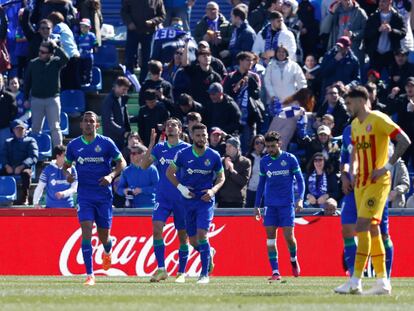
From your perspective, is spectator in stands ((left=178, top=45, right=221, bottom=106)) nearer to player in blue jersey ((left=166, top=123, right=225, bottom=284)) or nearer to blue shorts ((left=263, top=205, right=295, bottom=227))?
blue shorts ((left=263, top=205, right=295, bottom=227))

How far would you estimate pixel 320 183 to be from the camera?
23.0 metres

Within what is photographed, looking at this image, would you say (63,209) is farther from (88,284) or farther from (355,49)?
(355,49)

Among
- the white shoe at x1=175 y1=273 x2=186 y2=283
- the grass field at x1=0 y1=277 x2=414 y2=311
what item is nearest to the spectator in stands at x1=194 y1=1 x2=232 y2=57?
the white shoe at x1=175 y1=273 x2=186 y2=283

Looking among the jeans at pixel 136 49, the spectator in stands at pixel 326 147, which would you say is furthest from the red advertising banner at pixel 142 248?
the jeans at pixel 136 49

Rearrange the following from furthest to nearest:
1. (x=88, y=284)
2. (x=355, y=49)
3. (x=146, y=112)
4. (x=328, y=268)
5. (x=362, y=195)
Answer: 1. (x=355, y=49)
2. (x=146, y=112)
3. (x=328, y=268)
4. (x=88, y=284)
5. (x=362, y=195)

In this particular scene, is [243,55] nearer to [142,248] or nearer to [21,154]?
[142,248]

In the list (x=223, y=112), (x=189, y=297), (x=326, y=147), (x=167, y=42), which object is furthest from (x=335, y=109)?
(x=189, y=297)

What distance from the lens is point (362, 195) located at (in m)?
14.3

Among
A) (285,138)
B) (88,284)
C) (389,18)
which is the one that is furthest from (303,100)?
(88,284)

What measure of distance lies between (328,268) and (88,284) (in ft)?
20.1

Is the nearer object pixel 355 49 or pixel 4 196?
pixel 4 196

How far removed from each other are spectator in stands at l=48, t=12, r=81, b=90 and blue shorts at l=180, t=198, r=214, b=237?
779 cm

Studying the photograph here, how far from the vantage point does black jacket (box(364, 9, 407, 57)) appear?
2572 cm

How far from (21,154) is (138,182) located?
2.89 metres
